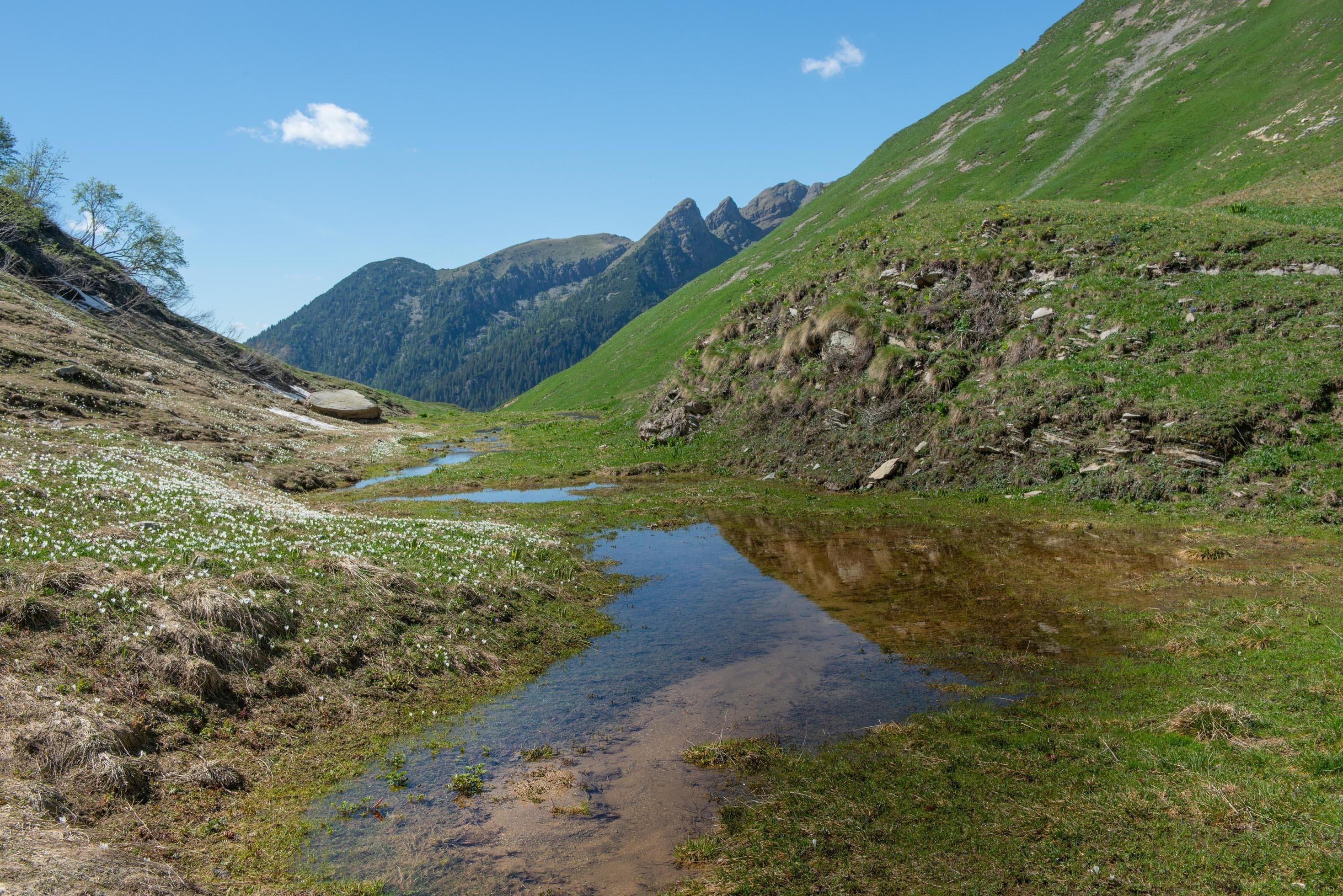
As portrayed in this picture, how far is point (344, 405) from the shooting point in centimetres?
7569

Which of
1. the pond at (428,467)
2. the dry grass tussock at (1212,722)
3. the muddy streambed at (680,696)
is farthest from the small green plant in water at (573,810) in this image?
the pond at (428,467)

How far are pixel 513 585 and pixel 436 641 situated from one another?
3.66 meters

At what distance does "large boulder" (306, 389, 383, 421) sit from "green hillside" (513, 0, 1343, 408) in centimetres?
3220

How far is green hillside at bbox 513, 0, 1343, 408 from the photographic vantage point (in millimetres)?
55750

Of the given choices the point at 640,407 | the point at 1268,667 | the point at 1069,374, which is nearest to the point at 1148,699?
the point at 1268,667

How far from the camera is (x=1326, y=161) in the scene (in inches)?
1839

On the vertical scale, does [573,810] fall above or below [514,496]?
below

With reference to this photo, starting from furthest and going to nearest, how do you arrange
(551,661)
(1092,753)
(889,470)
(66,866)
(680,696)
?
(889,470), (551,661), (680,696), (1092,753), (66,866)

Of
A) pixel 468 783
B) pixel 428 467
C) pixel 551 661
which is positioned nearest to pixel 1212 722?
pixel 468 783

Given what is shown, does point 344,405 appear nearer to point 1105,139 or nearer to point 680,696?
point 680,696

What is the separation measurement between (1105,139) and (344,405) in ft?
323

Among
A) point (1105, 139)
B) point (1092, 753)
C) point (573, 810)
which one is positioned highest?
point (1105, 139)

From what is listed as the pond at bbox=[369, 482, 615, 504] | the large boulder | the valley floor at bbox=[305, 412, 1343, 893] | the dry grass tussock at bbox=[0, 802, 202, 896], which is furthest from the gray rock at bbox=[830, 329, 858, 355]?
the large boulder

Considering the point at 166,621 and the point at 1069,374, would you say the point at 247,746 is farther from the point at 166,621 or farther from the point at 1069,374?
the point at 1069,374
